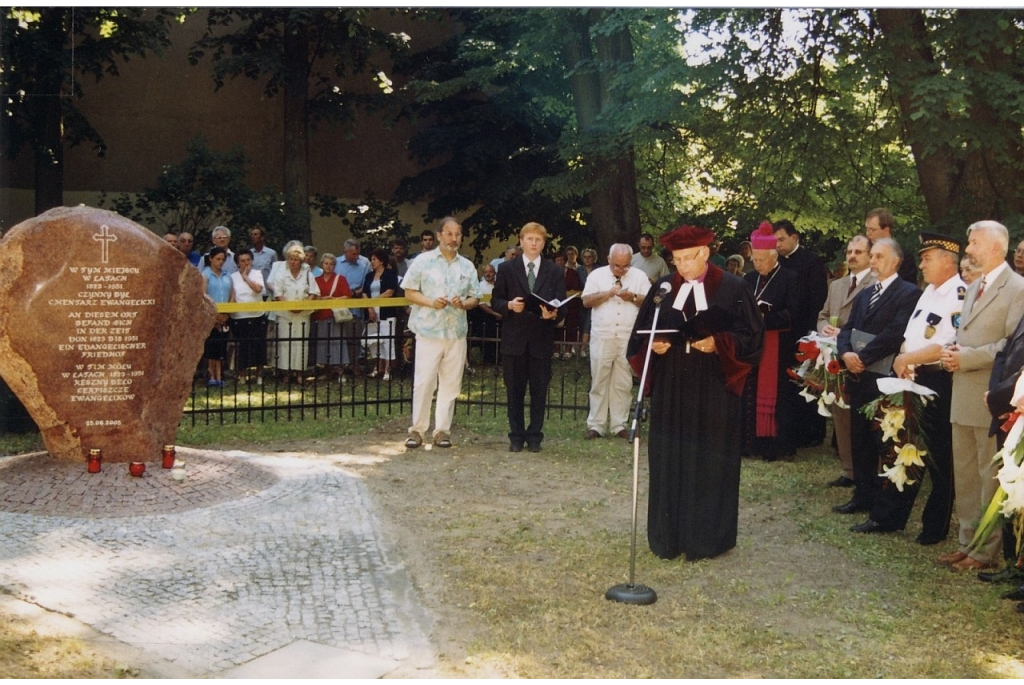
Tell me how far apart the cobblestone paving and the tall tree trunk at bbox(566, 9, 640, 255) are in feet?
29.5

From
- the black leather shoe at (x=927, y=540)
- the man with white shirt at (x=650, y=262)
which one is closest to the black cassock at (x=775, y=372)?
the black leather shoe at (x=927, y=540)

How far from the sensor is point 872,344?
8.08m

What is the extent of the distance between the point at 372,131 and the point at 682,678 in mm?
19261

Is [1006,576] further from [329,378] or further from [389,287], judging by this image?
[389,287]

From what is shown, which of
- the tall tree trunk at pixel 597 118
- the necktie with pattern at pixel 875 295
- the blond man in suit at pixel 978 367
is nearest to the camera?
the blond man in suit at pixel 978 367

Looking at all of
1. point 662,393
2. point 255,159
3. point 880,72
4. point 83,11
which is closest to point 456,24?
point 255,159

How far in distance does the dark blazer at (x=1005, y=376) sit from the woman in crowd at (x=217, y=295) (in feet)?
31.3

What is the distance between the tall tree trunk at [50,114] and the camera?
53.1 ft

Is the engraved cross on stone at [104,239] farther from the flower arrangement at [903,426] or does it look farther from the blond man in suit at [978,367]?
the blond man in suit at [978,367]

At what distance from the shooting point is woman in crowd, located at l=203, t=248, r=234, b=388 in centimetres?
1384

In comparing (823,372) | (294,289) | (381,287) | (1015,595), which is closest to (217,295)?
(294,289)

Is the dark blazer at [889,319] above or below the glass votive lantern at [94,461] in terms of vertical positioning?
above

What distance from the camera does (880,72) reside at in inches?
446

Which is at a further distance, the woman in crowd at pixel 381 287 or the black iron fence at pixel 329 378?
the woman in crowd at pixel 381 287
